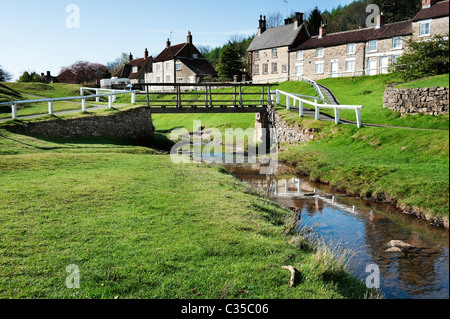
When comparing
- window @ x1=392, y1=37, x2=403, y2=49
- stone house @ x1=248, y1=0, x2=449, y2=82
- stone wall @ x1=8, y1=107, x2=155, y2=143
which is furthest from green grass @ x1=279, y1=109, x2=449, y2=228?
window @ x1=392, y1=37, x2=403, y2=49

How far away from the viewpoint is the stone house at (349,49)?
4981 cm

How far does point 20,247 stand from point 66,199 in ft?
10.6

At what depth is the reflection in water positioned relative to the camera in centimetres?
321

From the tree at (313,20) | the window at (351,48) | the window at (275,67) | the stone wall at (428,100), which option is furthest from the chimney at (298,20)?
the stone wall at (428,100)

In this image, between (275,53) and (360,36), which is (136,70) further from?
(360,36)

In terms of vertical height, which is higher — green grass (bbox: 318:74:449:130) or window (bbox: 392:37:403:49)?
window (bbox: 392:37:403:49)

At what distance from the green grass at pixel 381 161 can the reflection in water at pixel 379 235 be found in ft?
1.09

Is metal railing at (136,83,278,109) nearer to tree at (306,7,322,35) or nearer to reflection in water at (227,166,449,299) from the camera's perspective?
reflection in water at (227,166,449,299)

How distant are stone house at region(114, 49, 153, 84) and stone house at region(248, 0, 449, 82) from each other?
2181cm

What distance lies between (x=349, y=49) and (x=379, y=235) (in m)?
52.1
